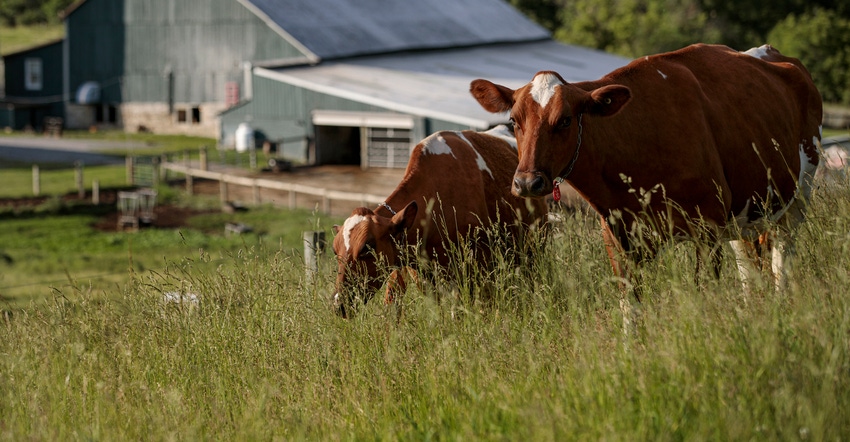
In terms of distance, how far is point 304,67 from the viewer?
40.2 meters

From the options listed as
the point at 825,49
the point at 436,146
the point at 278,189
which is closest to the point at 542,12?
the point at 825,49

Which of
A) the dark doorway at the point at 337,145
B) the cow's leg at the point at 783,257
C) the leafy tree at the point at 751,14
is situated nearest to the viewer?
the cow's leg at the point at 783,257

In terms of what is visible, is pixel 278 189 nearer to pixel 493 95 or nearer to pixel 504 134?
pixel 504 134

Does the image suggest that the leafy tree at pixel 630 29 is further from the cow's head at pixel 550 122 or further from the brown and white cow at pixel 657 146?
the cow's head at pixel 550 122

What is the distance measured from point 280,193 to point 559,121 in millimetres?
26095

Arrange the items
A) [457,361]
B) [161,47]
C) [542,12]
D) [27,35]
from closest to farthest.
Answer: [457,361] < [161,47] < [542,12] < [27,35]

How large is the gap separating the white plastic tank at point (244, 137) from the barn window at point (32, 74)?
57.7ft

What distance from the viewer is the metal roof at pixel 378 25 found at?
42.0m

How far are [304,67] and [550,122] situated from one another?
1382 inches

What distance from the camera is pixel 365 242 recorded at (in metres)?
7.31

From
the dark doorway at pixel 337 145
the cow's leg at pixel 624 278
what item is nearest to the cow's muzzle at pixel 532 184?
the cow's leg at pixel 624 278

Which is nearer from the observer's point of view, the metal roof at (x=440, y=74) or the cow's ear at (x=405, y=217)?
the cow's ear at (x=405, y=217)

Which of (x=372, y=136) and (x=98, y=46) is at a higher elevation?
(x=98, y=46)

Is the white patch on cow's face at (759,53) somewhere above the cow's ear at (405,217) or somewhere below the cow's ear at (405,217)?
above
